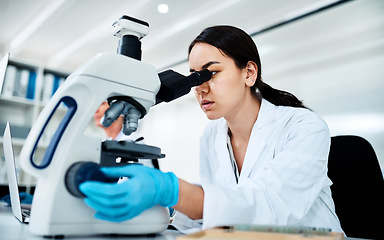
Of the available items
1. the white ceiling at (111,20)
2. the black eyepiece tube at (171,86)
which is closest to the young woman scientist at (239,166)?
the black eyepiece tube at (171,86)

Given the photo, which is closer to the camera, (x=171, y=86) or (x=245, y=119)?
(x=171, y=86)

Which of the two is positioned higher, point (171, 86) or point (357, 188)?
point (171, 86)

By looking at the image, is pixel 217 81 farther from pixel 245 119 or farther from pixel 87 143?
pixel 87 143

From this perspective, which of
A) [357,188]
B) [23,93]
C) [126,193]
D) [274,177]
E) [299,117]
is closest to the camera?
[126,193]

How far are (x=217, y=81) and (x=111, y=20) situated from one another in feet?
7.56

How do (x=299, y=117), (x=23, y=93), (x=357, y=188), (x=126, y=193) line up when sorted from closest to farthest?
(x=126, y=193) < (x=299, y=117) < (x=357, y=188) < (x=23, y=93)

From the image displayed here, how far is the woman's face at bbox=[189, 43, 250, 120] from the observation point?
3.67ft

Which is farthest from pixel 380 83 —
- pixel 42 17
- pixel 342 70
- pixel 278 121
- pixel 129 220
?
pixel 42 17

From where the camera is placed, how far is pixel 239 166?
1.30 metres

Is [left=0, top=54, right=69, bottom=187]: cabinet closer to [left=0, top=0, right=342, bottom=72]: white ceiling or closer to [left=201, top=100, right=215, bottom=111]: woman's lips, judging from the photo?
[left=0, top=0, right=342, bottom=72]: white ceiling

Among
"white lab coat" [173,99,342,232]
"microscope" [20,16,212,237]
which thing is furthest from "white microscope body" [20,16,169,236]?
"white lab coat" [173,99,342,232]

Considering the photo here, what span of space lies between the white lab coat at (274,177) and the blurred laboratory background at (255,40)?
54.2 inches

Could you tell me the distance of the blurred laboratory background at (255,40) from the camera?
7.50ft

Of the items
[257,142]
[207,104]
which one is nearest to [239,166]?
[257,142]
